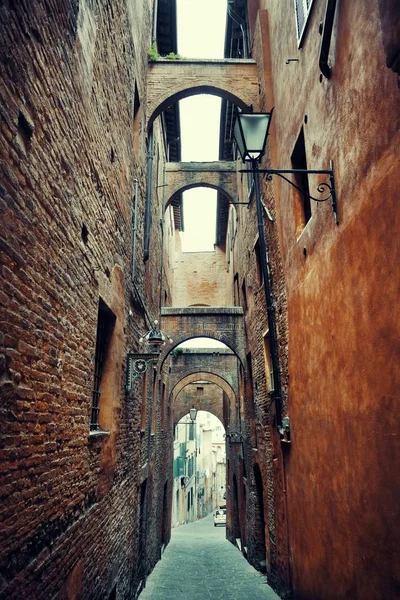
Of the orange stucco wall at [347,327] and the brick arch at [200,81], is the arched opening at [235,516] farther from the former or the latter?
the brick arch at [200,81]

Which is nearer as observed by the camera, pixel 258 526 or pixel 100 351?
pixel 100 351

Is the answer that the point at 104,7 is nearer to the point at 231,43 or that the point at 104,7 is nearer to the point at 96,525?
the point at 96,525

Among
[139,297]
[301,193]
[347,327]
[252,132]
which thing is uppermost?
[301,193]

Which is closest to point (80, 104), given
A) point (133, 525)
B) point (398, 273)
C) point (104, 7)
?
point (104, 7)

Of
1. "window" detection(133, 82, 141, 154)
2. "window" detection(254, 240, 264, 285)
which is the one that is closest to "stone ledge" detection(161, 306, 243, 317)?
"window" detection(254, 240, 264, 285)

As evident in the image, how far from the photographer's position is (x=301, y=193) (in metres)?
6.19

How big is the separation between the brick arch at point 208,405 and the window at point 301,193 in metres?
12.8

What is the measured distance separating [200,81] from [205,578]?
36.8ft

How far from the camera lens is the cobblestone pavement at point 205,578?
7992 millimetres

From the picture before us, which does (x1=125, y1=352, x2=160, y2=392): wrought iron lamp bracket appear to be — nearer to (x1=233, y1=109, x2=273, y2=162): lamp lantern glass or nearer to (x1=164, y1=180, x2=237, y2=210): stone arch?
(x1=233, y1=109, x2=273, y2=162): lamp lantern glass

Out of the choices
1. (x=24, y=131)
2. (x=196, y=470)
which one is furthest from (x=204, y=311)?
(x=196, y=470)

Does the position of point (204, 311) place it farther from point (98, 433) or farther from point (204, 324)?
A: point (98, 433)

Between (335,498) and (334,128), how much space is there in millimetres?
3575

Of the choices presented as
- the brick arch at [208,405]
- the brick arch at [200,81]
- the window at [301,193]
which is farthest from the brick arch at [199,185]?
the window at [301,193]
